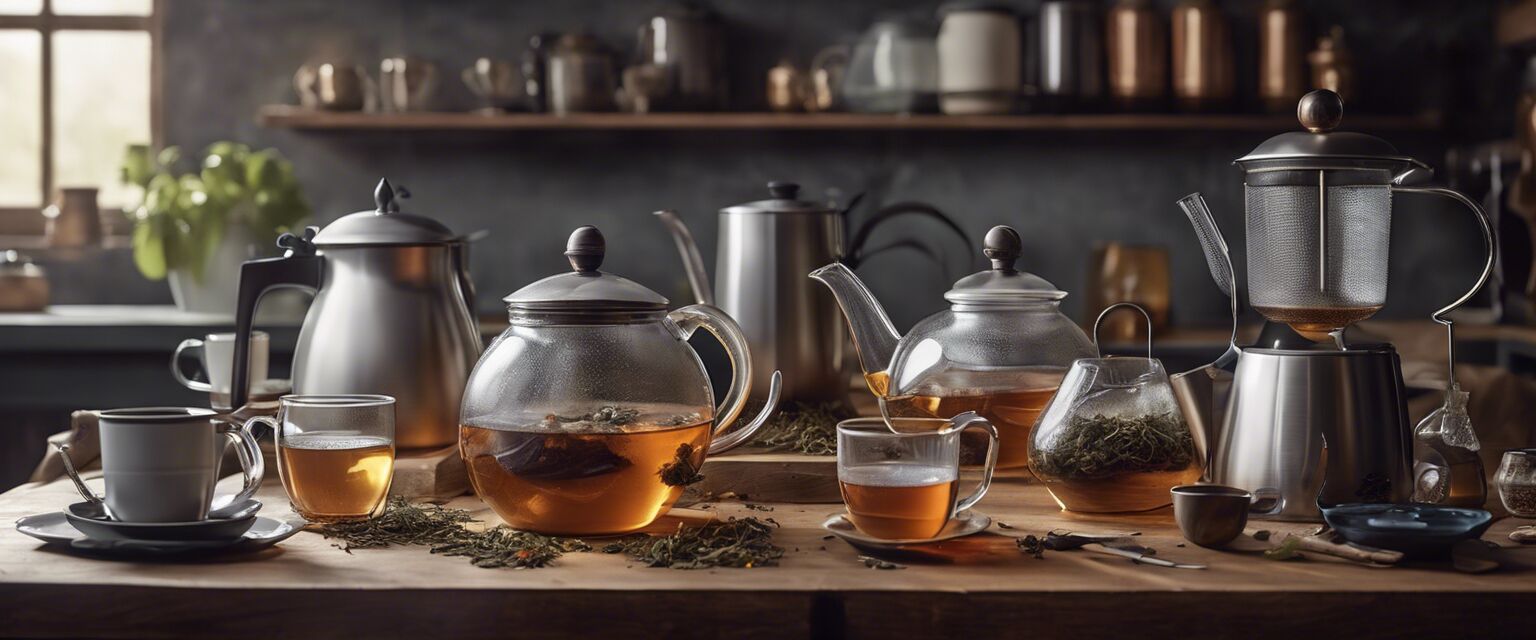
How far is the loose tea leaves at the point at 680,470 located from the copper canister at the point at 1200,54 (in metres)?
2.63

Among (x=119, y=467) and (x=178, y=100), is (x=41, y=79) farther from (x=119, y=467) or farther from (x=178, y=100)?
(x=119, y=467)

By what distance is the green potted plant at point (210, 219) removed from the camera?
127 inches

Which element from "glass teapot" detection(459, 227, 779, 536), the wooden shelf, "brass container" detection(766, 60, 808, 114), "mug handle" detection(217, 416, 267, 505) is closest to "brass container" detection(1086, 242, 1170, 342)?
the wooden shelf

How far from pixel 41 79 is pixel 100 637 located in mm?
3342

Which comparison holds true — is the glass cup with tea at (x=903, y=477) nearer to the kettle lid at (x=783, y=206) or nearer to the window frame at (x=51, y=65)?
the kettle lid at (x=783, y=206)

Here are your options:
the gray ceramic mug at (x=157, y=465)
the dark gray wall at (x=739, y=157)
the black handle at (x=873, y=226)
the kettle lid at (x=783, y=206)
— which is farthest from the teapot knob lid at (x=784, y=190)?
the dark gray wall at (x=739, y=157)

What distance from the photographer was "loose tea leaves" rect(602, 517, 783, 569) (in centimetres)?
99

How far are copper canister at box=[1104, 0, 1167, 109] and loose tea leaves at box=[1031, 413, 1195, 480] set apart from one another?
7.84 feet

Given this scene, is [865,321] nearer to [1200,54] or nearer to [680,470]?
[680,470]

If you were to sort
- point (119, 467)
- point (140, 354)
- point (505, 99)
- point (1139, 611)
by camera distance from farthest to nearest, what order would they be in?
1. point (505, 99)
2. point (140, 354)
3. point (119, 467)
4. point (1139, 611)

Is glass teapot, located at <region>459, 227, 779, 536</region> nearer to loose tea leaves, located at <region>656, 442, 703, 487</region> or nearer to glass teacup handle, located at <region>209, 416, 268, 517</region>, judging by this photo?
loose tea leaves, located at <region>656, 442, 703, 487</region>

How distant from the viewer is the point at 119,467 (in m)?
1.00

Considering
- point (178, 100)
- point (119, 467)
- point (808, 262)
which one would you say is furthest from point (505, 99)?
point (119, 467)

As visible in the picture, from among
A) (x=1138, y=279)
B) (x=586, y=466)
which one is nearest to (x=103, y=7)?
(x=1138, y=279)
